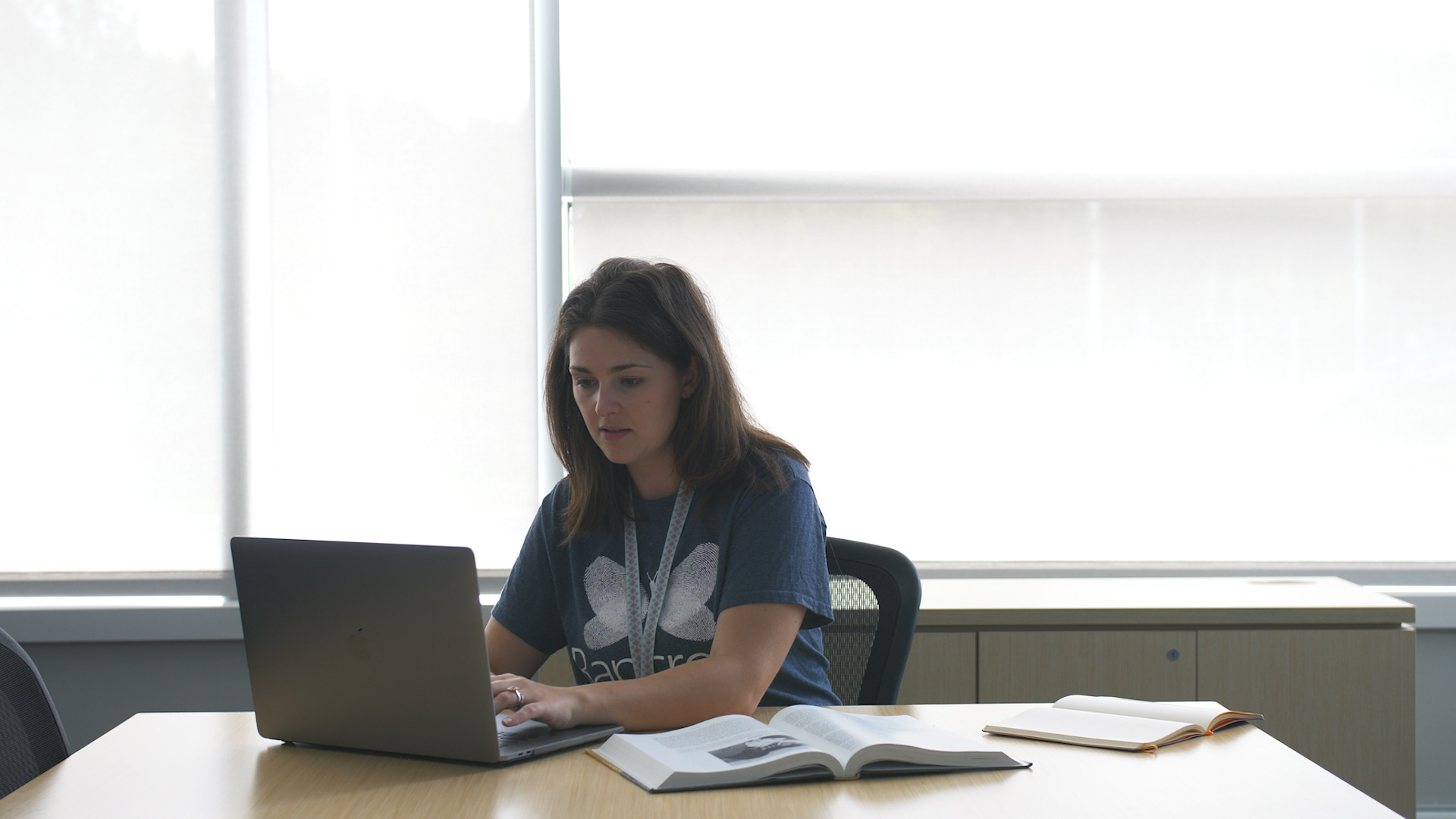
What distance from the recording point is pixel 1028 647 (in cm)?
226

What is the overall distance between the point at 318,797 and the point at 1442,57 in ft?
10.2

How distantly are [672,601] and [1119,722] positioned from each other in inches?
24.0

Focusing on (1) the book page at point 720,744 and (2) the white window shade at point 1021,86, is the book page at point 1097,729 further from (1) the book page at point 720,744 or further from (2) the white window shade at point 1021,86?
(2) the white window shade at point 1021,86

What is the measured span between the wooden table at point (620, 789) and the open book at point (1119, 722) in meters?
0.02

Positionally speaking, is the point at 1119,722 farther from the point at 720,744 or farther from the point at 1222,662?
the point at 1222,662

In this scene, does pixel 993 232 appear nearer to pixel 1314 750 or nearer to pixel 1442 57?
pixel 1442 57

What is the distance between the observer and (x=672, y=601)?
5.07ft

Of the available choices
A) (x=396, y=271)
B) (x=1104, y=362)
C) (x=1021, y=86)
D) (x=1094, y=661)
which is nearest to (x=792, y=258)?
(x=1021, y=86)

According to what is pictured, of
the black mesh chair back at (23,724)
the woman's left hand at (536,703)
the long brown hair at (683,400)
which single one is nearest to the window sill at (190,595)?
the long brown hair at (683,400)

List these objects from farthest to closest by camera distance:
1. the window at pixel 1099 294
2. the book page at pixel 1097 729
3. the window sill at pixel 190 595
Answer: the window at pixel 1099 294
the window sill at pixel 190 595
the book page at pixel 1097 729

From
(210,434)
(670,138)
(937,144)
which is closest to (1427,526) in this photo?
(937,144)

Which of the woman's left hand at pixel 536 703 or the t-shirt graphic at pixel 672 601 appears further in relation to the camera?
the t-shirt graphic at pixel 672 601

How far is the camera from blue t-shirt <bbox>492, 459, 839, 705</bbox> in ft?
4.83

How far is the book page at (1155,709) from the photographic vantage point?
1276 millimetres
